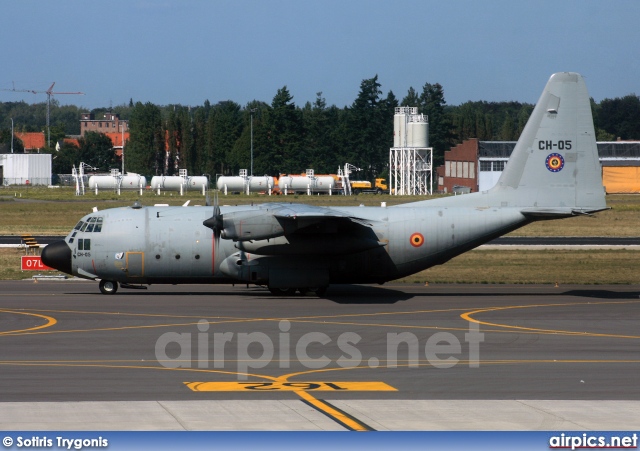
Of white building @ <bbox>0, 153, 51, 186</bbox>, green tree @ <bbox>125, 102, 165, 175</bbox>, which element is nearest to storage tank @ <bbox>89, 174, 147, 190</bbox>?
white building @ <bbox>0, 153, 51, 186</bbox>

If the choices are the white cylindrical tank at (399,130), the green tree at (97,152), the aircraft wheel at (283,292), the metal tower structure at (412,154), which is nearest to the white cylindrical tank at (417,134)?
the metal tower structure at (412,154)

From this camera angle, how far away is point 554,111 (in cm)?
3256

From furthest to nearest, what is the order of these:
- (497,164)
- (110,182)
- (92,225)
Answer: (497,164) < (110,182) < (92,225)

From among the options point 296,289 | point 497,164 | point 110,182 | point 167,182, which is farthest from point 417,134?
point 296,289

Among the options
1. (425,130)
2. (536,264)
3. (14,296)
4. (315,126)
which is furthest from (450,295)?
(315,126)

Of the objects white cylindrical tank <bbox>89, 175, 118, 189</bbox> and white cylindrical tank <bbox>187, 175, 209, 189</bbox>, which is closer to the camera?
white cylindrical tank <bbox>89, 175, 118, 189</bbox>

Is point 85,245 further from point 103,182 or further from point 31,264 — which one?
point 103,182

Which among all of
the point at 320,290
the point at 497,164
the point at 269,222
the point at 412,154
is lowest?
the point at 320,290

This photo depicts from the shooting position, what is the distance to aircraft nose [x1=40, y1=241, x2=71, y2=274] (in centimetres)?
3234

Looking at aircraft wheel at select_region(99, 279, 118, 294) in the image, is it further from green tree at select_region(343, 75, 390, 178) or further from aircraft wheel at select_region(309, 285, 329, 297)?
green tree at select_region(343, 75, 390, 178)

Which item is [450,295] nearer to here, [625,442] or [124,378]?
[124,378]

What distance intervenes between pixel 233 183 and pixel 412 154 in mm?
24980

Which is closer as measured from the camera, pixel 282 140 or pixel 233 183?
pixel 233 183

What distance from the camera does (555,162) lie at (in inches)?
1280
